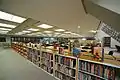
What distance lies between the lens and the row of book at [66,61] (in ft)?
13.6

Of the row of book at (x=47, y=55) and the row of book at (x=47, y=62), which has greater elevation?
the row of book at (x=47, y=55)

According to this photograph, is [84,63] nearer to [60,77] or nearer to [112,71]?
[112,71]

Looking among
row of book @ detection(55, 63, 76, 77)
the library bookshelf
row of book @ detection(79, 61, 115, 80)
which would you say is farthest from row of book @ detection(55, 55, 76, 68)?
row of book @ detection(79, 61, 115, 80)

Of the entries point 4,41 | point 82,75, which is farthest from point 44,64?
point 4,41

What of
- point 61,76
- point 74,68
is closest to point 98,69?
point 74,68

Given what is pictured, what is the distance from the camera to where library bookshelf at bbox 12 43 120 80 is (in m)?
3.01

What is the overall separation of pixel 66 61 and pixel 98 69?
139 cm

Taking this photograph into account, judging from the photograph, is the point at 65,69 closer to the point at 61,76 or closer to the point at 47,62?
the point at 61,76

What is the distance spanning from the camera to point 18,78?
5254 millimetres

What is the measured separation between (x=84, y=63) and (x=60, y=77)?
4.86 ft

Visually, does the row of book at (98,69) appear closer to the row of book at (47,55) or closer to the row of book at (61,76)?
the row of book at (61,76)

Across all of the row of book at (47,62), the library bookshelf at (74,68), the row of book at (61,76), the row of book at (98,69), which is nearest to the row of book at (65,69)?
the library bookshelf at (74,68)

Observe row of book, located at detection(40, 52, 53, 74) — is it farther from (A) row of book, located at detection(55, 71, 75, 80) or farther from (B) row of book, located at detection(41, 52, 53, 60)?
(A) row of book, located at detection(55, 71, 75, 80)

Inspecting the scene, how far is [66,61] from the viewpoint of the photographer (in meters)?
4.44
